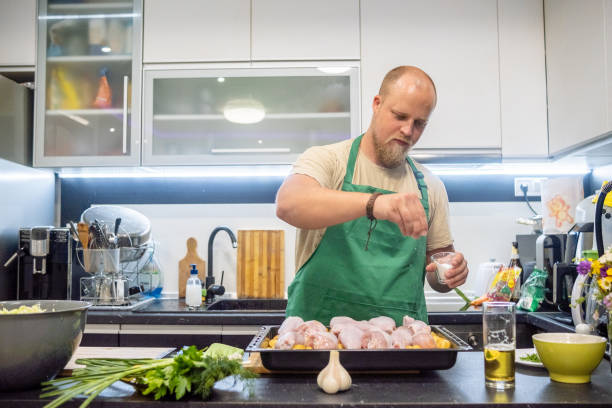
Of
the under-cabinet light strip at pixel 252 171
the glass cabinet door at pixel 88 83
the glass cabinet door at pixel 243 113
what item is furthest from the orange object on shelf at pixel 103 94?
the under-cabinet light strip at pixel 252 171

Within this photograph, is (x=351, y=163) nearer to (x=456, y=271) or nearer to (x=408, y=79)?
(x=408, y=79)

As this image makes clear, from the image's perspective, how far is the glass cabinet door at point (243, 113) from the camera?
9.20ft

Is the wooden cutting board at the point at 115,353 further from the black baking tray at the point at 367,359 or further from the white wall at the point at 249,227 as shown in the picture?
the white wall at the point at 249,227

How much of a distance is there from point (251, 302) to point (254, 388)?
176cm

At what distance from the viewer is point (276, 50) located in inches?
111

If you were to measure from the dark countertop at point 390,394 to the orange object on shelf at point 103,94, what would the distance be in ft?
6.56

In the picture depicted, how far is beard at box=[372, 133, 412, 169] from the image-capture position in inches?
73.1

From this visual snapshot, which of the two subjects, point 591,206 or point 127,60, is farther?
point 127,60

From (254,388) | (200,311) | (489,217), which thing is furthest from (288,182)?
(489,217)

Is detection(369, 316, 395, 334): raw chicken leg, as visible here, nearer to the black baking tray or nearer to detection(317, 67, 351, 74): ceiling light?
the black baking tray

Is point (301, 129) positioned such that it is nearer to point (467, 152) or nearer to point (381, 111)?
point (467, 152)

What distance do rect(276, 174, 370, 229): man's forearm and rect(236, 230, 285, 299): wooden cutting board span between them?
1.36 metres

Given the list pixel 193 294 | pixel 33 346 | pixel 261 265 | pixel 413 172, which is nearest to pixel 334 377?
pixel 33 346

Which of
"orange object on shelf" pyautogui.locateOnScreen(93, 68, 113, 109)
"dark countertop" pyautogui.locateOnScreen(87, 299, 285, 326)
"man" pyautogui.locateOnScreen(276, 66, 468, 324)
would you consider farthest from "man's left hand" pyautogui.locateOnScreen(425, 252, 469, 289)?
"orange object on shelf" pyautogui.locateOnScreen(93, 68, 113, 109)
